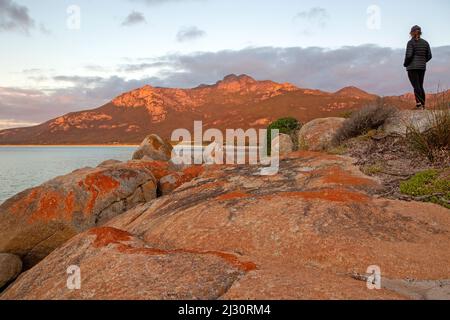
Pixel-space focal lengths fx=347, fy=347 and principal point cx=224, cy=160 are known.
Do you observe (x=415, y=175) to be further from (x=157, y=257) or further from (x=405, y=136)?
(x=157, y=257)

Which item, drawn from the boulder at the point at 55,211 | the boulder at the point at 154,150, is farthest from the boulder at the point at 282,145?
the boulder at the point at 55,211

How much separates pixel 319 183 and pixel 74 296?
496 cm

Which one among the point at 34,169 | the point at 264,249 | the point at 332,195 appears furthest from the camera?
the point at 34,169

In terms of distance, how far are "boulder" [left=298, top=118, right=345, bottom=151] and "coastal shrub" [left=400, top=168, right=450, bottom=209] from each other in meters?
7.87

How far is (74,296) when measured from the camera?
12.7 feet

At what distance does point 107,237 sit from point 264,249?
94.2 inches

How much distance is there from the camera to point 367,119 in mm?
12867

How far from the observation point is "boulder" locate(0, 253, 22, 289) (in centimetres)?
822

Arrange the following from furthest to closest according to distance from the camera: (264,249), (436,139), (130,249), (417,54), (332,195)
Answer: (417,54) < (436,139) < (332,195) < (264,249) < (130,249)

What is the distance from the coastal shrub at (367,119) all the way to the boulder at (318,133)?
6.16 feet

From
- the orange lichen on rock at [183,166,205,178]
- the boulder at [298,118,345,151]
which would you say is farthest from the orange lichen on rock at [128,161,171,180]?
the boulder at [298,118,345,151]

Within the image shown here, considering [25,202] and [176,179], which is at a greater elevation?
[176,179]

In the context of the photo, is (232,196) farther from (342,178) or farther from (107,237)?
(107,237)

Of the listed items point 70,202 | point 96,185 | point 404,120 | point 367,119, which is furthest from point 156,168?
point 404,120
